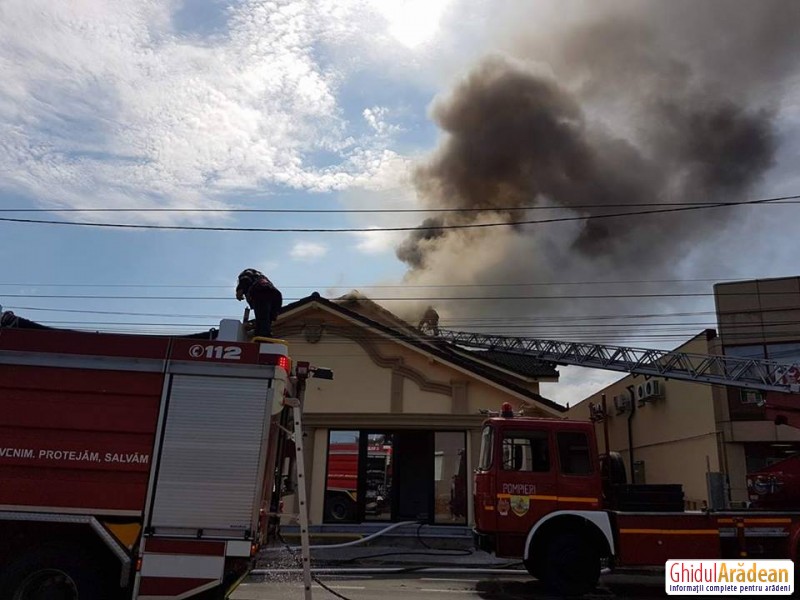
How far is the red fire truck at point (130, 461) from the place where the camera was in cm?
534

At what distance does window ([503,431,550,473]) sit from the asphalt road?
1687mm

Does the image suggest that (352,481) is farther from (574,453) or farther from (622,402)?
(622,402)

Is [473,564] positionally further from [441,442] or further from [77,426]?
[77,426]

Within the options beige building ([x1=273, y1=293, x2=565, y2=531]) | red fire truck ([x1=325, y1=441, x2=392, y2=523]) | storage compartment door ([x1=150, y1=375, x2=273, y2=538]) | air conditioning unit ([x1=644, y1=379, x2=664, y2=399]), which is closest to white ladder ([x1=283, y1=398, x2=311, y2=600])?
storage compartment door ([x1=150, y1=375, x2=273, y2=538])

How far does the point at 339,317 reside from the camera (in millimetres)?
16188

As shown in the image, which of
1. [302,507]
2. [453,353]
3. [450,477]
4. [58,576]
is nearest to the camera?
[302,507]

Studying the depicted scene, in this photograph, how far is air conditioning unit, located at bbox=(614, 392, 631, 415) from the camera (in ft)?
79.4

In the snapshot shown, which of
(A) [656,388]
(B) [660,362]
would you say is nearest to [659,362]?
(B) [660,362]

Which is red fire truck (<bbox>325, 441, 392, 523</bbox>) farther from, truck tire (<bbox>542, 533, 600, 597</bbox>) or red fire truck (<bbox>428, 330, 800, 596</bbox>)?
truck tire (<bbox>542, 533, 600, 597</bbox>)

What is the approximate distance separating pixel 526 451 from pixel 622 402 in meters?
17.7

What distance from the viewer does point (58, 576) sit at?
17.7 ft

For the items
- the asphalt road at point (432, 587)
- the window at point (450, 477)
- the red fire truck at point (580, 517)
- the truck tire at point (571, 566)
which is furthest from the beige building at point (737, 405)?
the truck tire at point (571, 566)

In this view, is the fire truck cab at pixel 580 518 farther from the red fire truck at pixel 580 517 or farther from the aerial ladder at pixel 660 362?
the aerial ladder at pixel 660 362

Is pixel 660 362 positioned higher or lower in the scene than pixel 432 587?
higher
